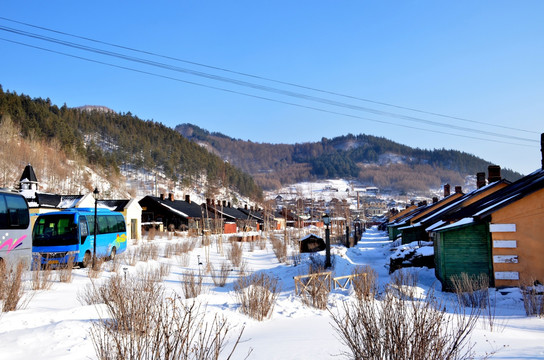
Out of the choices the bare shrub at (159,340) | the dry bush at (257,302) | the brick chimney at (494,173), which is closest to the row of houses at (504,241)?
the dry bush at (257,302)

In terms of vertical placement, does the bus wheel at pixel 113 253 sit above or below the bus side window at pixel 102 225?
below

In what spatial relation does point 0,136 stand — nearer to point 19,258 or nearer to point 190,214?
point 190,214

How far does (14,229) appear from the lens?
13414 millimetres

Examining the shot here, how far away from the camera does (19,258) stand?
1339 cm

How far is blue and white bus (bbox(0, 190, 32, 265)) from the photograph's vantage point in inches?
509

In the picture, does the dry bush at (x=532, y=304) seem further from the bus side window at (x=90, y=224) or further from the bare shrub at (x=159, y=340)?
the bus side window at (x=90, y=224)

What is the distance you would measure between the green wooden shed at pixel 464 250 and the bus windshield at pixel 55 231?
50.1 ft

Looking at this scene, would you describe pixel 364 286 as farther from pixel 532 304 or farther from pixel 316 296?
pixel 532 304

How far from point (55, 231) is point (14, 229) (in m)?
5.60

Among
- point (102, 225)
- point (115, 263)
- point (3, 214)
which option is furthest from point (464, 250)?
point (102, 225)

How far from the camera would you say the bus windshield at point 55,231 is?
18.5 m

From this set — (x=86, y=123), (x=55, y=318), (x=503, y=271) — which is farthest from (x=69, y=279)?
(x=86, y=123)

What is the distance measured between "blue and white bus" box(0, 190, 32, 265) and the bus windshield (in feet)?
15.0

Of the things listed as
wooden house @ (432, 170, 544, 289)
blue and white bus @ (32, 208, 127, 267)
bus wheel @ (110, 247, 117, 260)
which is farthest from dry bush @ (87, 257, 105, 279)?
wooden house @ (432, 170, 544, 289)
